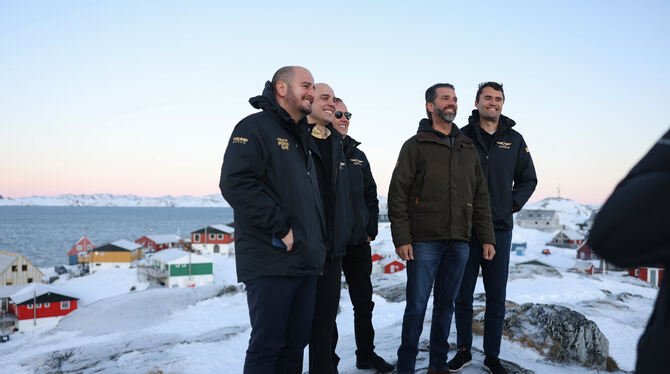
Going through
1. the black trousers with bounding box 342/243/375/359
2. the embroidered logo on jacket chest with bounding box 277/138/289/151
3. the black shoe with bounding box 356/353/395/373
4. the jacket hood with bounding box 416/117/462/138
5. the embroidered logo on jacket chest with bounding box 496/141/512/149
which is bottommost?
the black shoe with bounding box 356/353/395/373

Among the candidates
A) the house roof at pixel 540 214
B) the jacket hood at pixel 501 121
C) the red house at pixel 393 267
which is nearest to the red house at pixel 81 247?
the red house at pixel 393 267

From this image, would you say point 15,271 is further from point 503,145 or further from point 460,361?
point 503,145

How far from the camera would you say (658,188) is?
1116 mm

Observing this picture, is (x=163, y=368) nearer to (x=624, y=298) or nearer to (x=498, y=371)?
(x=498, y=371)

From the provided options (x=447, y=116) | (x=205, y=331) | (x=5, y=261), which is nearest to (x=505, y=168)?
(x=447, y=116)

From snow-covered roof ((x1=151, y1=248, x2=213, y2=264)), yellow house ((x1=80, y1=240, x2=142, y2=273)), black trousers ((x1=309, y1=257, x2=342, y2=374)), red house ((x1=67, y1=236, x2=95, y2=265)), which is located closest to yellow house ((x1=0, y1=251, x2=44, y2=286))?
yellow house ((x1=80, y1=240, x2=142, y2=273))

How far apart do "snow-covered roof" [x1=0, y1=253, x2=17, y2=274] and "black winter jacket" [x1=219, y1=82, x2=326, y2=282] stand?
4327cm

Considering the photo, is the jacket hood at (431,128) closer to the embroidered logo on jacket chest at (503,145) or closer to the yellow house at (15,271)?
the embroidered logo on jacket chest at (503,145)

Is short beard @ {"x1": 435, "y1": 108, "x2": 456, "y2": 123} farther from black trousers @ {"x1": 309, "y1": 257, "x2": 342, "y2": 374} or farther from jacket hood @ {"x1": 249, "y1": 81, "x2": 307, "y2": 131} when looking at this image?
black trousers @ {"x1": 309, "y1": 257, "x2": 342, "y2": 374}

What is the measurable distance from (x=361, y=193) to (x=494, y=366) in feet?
8.84

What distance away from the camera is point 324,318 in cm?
424

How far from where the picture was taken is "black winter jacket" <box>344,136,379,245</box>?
16.8 ft

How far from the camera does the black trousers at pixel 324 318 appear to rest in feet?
13.7

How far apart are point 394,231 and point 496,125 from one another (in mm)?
2012
